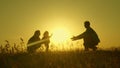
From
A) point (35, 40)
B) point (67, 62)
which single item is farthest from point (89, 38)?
point (67, 62)

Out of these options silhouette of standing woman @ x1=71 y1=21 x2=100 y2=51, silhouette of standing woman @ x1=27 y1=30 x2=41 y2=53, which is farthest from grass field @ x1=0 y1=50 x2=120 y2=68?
silhouette of standing woman @ x1=27 y1=30 x2=41 y2=53

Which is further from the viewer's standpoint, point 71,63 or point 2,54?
point 2,54

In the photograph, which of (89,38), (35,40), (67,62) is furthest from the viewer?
(35,40)

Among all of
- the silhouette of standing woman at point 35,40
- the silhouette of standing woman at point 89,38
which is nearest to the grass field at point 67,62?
the silhouette of standing woman at point 89,38

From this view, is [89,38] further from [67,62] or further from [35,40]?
[67,62]

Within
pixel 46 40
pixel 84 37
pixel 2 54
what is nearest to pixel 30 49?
pixel 46 40

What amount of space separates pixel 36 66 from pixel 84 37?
7.91m

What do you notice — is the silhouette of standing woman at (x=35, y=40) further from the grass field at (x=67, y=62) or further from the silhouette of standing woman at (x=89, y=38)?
the grass field at (x=67, y=62)

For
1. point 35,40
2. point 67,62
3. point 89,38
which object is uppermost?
point 35,40

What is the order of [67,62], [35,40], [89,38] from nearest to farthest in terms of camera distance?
[67,62] < [89,38] < [35,40]

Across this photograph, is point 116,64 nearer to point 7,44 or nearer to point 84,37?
point 7,44

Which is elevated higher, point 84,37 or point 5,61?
point 84,37

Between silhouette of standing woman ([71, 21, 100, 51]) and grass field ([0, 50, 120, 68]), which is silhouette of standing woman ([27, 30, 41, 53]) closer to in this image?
silhouette of standing woman ([71, 21, 100, 51])

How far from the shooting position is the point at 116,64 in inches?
472
